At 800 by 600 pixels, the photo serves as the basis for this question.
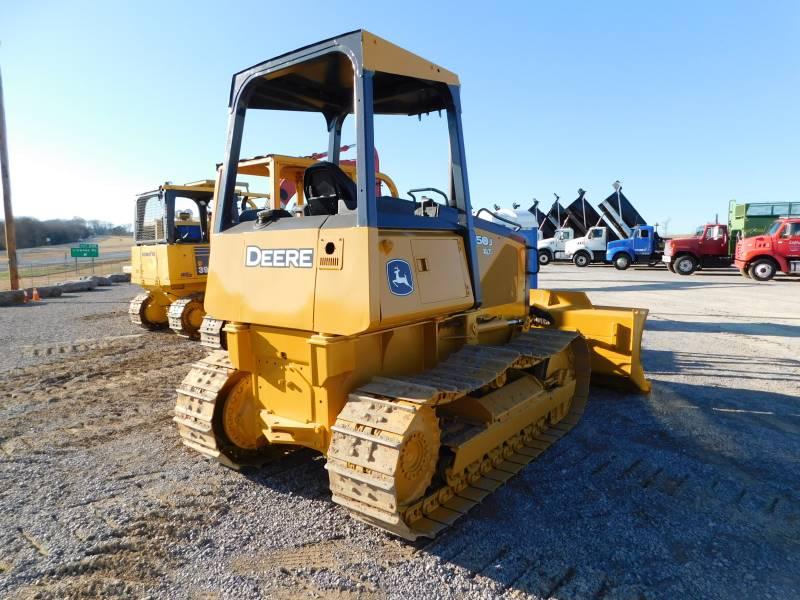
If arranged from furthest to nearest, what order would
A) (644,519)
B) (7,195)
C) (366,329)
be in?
(7,195) → (644,519) → (366,329)

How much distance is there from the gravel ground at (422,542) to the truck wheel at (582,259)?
25.2 metres

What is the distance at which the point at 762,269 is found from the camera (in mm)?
21391

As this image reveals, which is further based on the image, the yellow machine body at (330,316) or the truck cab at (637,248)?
the truck cab at (637,248)

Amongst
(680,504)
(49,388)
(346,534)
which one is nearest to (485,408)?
(346,534)

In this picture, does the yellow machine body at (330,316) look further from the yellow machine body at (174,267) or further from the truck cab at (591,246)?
the truck cab at (591,246)

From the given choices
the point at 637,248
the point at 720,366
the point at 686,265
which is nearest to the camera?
the point at 720,366

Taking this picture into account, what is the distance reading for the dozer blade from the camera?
608cm

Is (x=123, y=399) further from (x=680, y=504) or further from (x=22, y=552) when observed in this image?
(x=680, y=504)

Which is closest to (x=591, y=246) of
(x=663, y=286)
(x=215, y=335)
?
(x=663, y=286)

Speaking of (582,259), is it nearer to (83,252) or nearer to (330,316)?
(83,252)

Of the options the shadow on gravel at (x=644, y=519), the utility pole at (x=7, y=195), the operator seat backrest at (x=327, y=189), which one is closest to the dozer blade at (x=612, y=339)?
the shadow on gravel at (x=644, y=519)

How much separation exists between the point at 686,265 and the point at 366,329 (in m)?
26.3

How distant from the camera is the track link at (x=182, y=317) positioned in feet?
32.3

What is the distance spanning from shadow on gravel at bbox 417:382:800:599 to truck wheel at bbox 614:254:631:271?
81.6 ft
